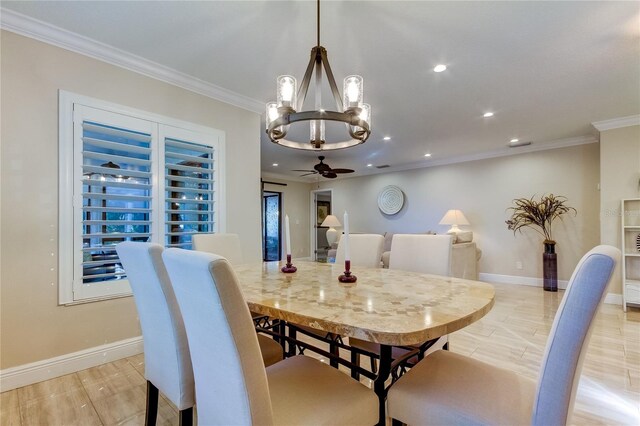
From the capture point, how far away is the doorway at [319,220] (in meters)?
8.56

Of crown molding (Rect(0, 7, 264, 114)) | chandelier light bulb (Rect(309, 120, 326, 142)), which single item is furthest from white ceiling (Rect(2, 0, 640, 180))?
chandelier light bulb (Rect(309, 120, 326, 142))

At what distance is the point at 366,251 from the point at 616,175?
3841 mm

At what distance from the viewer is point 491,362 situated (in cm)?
231

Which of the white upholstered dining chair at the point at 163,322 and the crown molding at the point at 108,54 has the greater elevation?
the crown molding at the point at 108,54

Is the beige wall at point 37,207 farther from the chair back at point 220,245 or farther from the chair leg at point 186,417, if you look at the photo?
the chair leg at point 186,417

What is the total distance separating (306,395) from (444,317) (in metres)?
0.53

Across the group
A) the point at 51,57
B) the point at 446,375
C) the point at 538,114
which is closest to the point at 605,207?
the point at 538,114

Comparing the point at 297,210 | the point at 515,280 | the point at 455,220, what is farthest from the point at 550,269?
the point at 297,210

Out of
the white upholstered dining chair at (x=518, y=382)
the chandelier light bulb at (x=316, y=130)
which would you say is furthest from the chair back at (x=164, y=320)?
the chandelier light bulb at (x=316, y=130)

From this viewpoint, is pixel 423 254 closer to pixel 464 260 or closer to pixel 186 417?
pixel 186 417

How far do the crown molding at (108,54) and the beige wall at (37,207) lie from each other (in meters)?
0.05

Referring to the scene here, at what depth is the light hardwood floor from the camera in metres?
1.66

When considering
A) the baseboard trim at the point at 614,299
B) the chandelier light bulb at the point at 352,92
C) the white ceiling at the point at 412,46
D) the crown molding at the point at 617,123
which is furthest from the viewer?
the baseboard trim at the point at 614,299

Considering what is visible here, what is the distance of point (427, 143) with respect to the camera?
492cm
